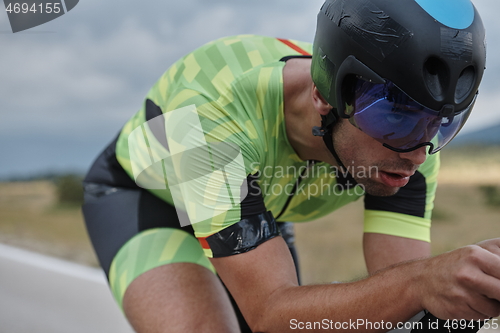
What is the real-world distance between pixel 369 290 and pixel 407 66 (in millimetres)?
645

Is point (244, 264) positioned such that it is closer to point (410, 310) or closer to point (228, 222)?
point (228, 222)

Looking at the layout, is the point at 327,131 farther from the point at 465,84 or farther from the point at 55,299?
the point at 55,299

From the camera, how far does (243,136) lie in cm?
173

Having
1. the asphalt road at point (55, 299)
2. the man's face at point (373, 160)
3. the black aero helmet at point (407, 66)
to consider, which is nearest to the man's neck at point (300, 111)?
the man's face at point (373, 160)

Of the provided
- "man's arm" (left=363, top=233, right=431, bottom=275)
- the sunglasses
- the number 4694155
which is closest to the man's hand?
the sunglasses

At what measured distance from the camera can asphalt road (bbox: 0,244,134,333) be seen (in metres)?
3.94

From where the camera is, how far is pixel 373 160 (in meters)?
1.69

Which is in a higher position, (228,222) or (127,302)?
(228,222)

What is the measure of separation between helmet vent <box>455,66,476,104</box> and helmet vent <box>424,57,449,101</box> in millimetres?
48

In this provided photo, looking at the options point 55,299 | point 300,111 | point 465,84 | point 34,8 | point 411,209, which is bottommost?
point 55,299

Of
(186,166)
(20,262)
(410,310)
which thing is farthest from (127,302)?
(20,262)

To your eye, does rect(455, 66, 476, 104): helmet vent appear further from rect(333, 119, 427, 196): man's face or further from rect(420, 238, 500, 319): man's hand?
rect(420, 238, 500, 319): man's hand

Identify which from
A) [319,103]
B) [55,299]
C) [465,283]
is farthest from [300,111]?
[55,299]

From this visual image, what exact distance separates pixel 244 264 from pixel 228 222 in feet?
0.49
